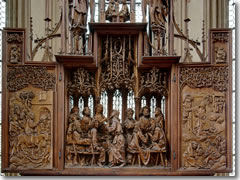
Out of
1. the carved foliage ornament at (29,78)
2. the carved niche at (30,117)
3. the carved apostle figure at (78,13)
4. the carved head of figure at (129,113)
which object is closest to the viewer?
the carved niche at (30,117)

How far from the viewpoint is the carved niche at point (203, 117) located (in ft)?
32.3

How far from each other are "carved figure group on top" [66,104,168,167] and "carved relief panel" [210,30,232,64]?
1.37 meters

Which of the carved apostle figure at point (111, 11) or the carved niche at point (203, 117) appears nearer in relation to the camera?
the carved niche at point (203, 117)

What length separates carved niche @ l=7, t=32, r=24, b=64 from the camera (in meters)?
9.98

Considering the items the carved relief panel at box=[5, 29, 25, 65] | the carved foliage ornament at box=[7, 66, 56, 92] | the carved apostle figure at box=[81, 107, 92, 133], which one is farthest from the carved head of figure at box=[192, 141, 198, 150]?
the carved relief panel at box=[5, 29, 25, 65]

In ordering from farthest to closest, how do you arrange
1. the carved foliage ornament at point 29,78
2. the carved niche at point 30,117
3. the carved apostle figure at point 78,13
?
1. the carved apostle figure at point 78,13
2. the carved foliage ornament at point 29,78
3. the carved niche at point 30,117

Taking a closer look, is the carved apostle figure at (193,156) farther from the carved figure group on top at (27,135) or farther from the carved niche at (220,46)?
the carved figure group on top at (27,135)

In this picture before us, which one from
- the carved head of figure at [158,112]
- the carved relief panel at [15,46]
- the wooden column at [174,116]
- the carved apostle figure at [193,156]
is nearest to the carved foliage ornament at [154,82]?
the wooden column at [174,116]

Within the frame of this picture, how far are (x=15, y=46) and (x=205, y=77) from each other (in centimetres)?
328

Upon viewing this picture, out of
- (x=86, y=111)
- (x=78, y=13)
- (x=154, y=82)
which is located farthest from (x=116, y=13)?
(x=86, y=111)

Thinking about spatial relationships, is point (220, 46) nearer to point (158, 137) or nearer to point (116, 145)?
point (158, 137)

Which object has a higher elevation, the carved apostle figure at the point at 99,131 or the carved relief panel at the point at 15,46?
the carved relief panel at the point at 15,46

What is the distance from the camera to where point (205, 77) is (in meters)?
10.0

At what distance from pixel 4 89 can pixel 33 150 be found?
114cm
